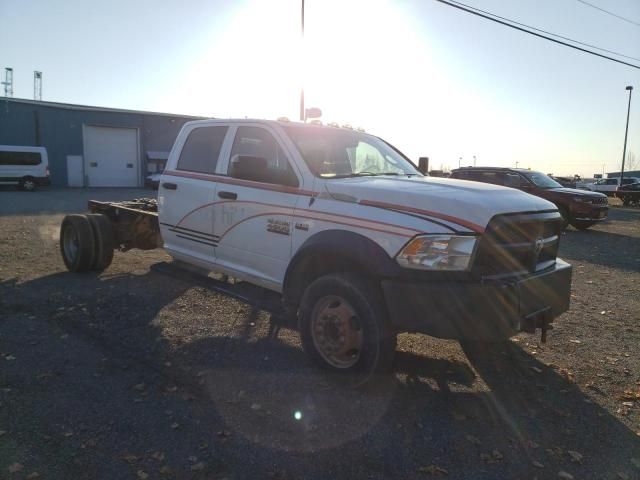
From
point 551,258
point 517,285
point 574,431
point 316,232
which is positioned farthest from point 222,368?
point 551,258

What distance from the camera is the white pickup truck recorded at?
339 cm

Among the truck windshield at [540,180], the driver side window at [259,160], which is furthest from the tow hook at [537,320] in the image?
the truck windshield at [540,180]

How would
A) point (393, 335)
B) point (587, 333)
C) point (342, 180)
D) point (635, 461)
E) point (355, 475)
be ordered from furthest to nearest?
1. point (587, 333)
2. point (342, 180)
3. point (393, 335)
4. point (635, 461)
5. point (355, 475)

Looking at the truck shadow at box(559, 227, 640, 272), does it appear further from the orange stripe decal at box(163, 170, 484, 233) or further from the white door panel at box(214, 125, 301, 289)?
the white door panel at box(214, 125, 301, 289)

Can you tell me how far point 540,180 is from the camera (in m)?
15.4

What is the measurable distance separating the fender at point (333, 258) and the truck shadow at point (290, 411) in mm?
775

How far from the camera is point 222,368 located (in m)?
4.17

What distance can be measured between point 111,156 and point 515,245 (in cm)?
3604

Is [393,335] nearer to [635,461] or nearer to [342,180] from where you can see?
[342,180]

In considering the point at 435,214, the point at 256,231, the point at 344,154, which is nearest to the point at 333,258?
the point at 435,214

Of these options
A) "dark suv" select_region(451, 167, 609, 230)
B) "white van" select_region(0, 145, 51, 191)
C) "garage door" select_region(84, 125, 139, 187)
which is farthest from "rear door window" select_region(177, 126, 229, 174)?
"garage door" select_region(84, 125, 139, 187)

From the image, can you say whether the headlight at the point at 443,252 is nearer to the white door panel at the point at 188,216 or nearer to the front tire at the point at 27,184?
the white door panel at the point at 188,216

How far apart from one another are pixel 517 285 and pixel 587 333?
2614 millimetres

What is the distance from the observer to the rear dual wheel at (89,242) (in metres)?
7.09
